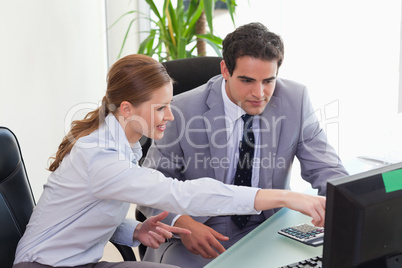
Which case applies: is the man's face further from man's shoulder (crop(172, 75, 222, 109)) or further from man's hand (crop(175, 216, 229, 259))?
man's hand (crop(175, 216, 229, 259))

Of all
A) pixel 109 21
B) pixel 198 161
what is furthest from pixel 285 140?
pixel 109 21

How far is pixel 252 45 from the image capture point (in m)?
1.67

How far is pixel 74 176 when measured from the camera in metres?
1.34

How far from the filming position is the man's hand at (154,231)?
142cm

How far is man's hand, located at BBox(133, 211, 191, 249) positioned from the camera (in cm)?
142

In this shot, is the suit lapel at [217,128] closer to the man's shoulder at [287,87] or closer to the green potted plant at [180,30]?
the man's shoulder at [287,87]

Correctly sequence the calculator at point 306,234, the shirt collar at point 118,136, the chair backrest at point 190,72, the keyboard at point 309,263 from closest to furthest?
the keyboard at point 309,263 → the calculator at point 306,234 → the shirt collar at point 118,136 → the chair backrest at point 190,72

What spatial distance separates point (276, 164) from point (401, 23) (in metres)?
1.62

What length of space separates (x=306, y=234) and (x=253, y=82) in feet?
2.04

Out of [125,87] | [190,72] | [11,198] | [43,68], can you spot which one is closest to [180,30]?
[43,68]

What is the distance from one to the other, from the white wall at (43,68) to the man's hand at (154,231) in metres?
1.30

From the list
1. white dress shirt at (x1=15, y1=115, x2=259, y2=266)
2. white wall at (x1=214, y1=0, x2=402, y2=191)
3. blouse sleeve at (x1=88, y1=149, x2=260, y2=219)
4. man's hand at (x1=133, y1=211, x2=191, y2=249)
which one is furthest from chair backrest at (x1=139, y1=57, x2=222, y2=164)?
white wall at (x1=214, y1=0, x2=402, y2=191)

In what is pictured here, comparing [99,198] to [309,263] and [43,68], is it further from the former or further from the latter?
[43,68]

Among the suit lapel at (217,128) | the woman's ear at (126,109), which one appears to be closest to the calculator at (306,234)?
the suit lapel at (217,128)
